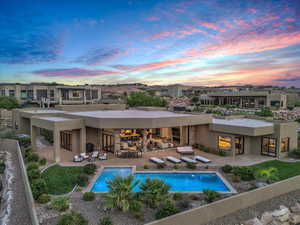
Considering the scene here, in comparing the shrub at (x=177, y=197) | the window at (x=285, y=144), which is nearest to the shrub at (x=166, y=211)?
the shrub at (x=177, y=197)

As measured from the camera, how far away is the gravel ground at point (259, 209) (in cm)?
845

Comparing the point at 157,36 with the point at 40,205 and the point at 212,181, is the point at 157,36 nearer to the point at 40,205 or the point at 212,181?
the point at 212,181

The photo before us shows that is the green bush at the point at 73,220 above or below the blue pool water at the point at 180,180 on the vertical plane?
above

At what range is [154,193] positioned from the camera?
8.94 m

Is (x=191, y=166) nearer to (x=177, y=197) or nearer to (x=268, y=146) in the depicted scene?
(x=177, y=197)

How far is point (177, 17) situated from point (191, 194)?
1968 cm

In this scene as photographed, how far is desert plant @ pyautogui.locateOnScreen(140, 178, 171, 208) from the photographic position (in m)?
8.83

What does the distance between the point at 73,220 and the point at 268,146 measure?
16.9m

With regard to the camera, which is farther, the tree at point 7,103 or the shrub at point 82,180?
the tree at point 7,103

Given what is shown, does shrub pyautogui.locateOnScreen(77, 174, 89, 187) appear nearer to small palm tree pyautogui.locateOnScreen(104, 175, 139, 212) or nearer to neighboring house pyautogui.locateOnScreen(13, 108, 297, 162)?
small palm tree pyautogui.locateOnScreen(104, 175, 139, 212)

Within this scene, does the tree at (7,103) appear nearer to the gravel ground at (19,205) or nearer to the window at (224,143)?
the gravel ground at (19,205)

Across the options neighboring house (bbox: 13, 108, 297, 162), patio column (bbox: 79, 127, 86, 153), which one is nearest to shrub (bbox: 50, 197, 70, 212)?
neighboring house (bbox: 13, 108, 297, 162)

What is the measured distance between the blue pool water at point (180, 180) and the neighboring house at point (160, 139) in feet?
13.9

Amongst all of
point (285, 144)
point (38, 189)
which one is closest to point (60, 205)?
point (38, 189)
